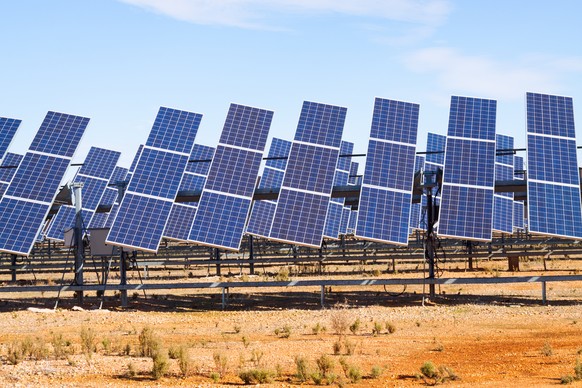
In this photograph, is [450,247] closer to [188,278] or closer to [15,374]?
[188,278]

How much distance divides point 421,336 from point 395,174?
1035cm

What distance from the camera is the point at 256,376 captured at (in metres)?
17.7

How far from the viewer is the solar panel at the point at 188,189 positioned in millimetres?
44344

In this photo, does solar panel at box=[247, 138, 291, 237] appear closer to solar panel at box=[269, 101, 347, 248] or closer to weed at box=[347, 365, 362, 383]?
solar panel at box=[269, 101, 347, 248]

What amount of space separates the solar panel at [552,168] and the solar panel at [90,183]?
79.4 feet

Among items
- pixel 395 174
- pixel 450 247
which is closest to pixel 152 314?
pixel 395 174

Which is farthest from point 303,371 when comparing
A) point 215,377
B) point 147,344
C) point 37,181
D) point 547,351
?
point 37,181

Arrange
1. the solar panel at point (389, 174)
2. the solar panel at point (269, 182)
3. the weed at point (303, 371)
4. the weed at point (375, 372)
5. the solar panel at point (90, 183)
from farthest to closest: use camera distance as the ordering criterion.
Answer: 1. the solar panel at point (90, 183)
2. the solar panel at point (269, 182)
3. the solar panel at point (389, 174)
4. the weed at point (375, 372)
5. the weed at point (303, 371)

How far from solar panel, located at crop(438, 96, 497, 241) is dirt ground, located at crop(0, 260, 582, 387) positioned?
9.71 ft

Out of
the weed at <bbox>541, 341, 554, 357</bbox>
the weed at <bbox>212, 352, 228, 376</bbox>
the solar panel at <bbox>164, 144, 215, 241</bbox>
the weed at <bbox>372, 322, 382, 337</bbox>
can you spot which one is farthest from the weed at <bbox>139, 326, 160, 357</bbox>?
the solar panel at <bbox>164, 144, 215, 241</bbox>

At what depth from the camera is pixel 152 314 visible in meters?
32.3

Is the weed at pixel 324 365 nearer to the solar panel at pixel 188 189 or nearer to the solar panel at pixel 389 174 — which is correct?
the solar panel at pixel 389 174

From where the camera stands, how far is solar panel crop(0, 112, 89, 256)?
33.4 m

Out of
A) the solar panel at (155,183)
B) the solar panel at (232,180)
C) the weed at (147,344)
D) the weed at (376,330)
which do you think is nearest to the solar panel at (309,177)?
the solar panel at (232,180)
